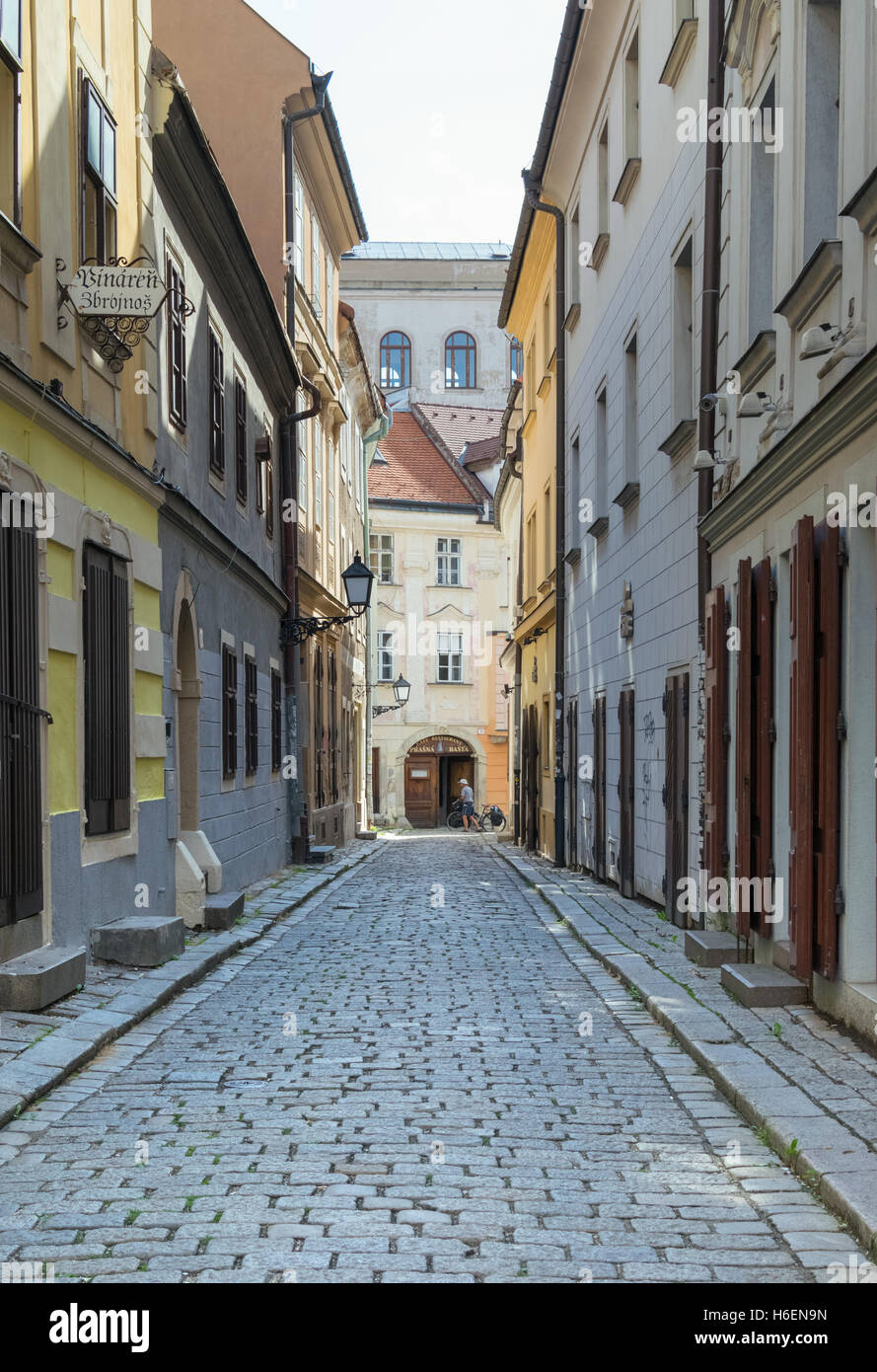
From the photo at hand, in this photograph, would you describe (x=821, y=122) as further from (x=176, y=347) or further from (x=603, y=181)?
Result: (x=603, y=181)

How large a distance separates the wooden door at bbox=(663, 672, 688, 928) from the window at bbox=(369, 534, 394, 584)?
33.8 m

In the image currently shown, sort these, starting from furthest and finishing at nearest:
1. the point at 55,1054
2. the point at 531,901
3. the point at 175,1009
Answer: the point at 531,901
the point at 175,1009
the point at 55,1054

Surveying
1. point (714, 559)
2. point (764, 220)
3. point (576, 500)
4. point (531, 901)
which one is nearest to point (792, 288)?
point (764, 220)

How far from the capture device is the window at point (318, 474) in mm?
24617

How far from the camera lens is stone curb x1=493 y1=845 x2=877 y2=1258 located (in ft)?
15.1

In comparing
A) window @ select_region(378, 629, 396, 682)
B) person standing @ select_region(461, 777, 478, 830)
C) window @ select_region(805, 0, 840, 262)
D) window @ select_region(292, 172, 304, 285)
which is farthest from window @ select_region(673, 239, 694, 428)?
window @ select_region(378, 629, 396, 682)

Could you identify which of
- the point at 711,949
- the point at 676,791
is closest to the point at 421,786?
the point at 676,791

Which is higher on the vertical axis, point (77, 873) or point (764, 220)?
point (764, 220)

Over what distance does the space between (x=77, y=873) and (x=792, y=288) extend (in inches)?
215

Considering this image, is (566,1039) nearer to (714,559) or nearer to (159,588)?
(714,559)

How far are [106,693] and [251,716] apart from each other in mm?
7436

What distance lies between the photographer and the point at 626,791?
15.0 metres

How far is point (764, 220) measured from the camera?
9.91 m

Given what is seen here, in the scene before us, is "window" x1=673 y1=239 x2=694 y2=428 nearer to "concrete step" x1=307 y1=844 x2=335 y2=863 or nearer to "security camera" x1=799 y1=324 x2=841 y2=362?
"security camera" x1=799 y1=324 x2=841 y2=362
